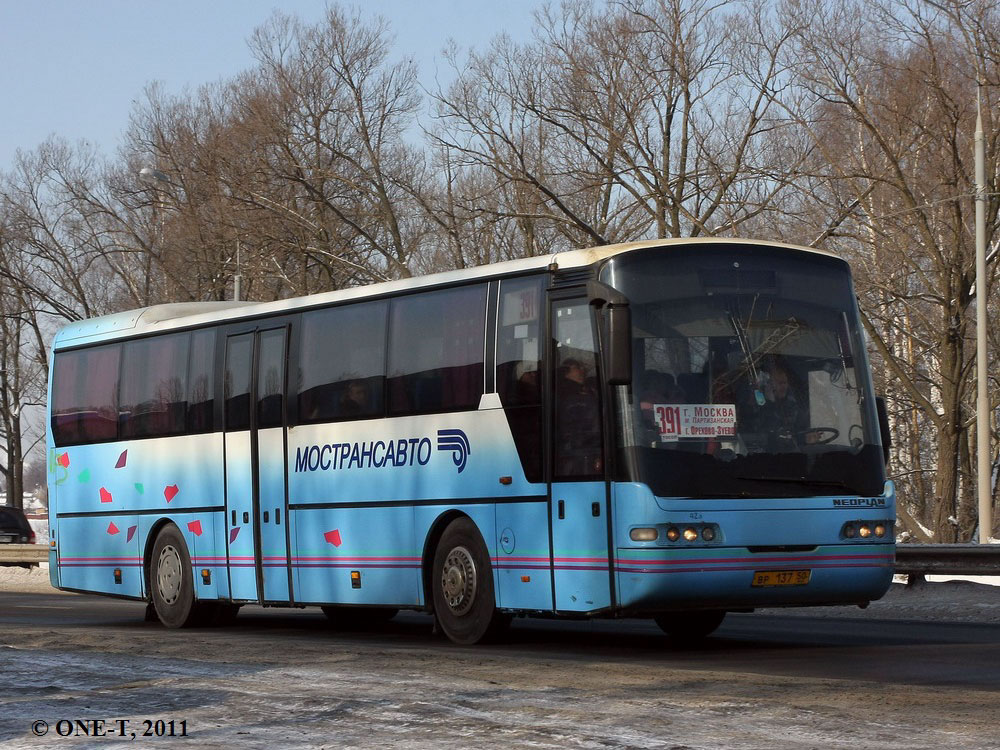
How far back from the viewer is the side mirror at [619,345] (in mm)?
12234

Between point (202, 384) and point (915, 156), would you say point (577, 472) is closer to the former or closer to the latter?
point (202, 384)

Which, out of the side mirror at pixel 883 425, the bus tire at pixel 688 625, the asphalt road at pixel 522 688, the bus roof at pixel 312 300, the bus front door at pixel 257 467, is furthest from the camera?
the bus front door at pixel 257 467

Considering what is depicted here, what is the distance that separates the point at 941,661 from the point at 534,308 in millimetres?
4166

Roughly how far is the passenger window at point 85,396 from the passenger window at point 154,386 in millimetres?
273

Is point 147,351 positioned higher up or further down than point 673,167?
further down

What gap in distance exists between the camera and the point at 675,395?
12.5m

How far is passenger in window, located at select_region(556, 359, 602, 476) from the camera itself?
41.6ft

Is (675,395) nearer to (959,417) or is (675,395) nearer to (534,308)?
(534,308)

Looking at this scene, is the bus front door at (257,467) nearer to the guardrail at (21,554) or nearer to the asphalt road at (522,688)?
the asphalt road at (522,688)

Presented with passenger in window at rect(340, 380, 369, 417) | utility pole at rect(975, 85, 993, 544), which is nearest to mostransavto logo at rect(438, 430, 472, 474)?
passenger in window at rect(340, 380, 369, 417)

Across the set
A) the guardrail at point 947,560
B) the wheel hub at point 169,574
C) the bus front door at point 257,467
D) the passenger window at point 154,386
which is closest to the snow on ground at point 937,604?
the guardrail at point 947,560

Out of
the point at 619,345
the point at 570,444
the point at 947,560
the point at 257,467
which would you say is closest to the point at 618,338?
the point at 619,345

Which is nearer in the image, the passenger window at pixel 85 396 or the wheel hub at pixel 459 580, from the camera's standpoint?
the wheel hub at pixel 459 580

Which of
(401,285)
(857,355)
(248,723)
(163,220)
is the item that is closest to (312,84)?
(163,220)
